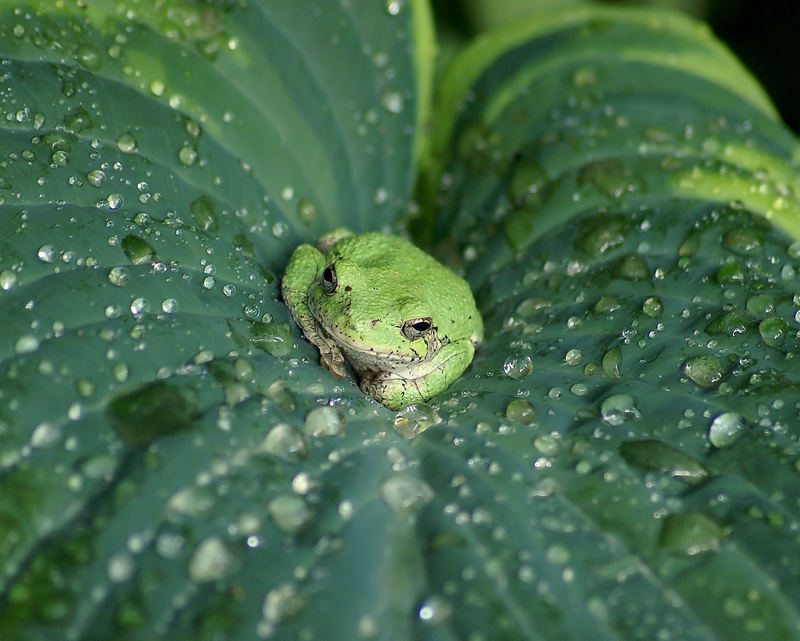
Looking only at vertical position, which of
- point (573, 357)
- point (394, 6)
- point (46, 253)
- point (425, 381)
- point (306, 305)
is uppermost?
point (394, 6)

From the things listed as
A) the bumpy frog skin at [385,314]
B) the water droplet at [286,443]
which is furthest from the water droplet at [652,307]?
the water droplet at [286,443]

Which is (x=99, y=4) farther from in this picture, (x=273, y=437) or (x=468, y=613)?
(x=468, y=613)

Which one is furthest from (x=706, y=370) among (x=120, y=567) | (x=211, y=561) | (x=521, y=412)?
(x=120, y=567)

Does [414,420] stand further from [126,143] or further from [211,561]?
[126,143]

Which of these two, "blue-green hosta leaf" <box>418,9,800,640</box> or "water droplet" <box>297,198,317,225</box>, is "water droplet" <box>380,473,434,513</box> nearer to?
"blue-green hosta leaf" <box>418,9,800,640</box>

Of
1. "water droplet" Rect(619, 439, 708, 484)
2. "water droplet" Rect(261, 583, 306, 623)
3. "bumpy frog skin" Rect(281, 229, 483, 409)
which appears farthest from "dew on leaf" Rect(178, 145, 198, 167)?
"water droplet" Rect(619, 439, 708, 484)
